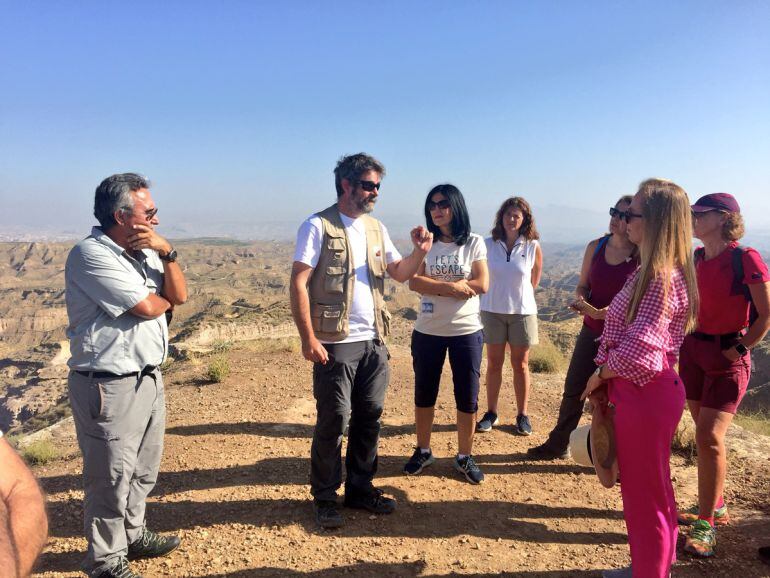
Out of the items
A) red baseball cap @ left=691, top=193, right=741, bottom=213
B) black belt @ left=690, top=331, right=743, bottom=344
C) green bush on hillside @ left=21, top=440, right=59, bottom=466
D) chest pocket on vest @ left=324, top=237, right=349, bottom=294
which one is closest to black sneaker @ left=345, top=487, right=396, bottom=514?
chest pocket on vest @ left=324, top=237, right=349, bottom=294

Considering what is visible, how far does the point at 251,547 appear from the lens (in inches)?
119

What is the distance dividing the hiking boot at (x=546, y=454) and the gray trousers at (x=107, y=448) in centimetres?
324

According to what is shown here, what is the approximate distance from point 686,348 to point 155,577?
347 centimetres

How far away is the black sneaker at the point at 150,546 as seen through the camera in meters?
2.86

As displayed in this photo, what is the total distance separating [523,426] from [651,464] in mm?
2783

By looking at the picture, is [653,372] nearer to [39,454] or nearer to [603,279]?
[603,279]

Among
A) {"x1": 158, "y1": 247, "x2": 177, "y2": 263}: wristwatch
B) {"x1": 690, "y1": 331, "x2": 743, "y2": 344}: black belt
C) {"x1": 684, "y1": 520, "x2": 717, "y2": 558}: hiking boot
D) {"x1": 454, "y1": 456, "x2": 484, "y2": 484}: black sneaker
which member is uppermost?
{"x1": 158, "y1": 247, "x2": 177, "y2": 263}: wristwatch

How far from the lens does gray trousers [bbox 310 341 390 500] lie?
312cm

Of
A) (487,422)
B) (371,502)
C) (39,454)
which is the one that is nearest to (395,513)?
(371,502)

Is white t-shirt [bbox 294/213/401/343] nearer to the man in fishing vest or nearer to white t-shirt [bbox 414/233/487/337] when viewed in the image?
the man in fishing vest

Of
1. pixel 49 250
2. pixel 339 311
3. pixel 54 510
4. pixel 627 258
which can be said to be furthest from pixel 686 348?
pixel 49 250

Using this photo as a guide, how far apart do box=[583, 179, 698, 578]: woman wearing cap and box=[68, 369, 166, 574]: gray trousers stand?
2.43 metres

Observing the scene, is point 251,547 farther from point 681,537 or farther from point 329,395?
point 681,537

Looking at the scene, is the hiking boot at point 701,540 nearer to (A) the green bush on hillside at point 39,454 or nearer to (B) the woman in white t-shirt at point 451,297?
(B) the woman in white t-shirt at point 451,297
